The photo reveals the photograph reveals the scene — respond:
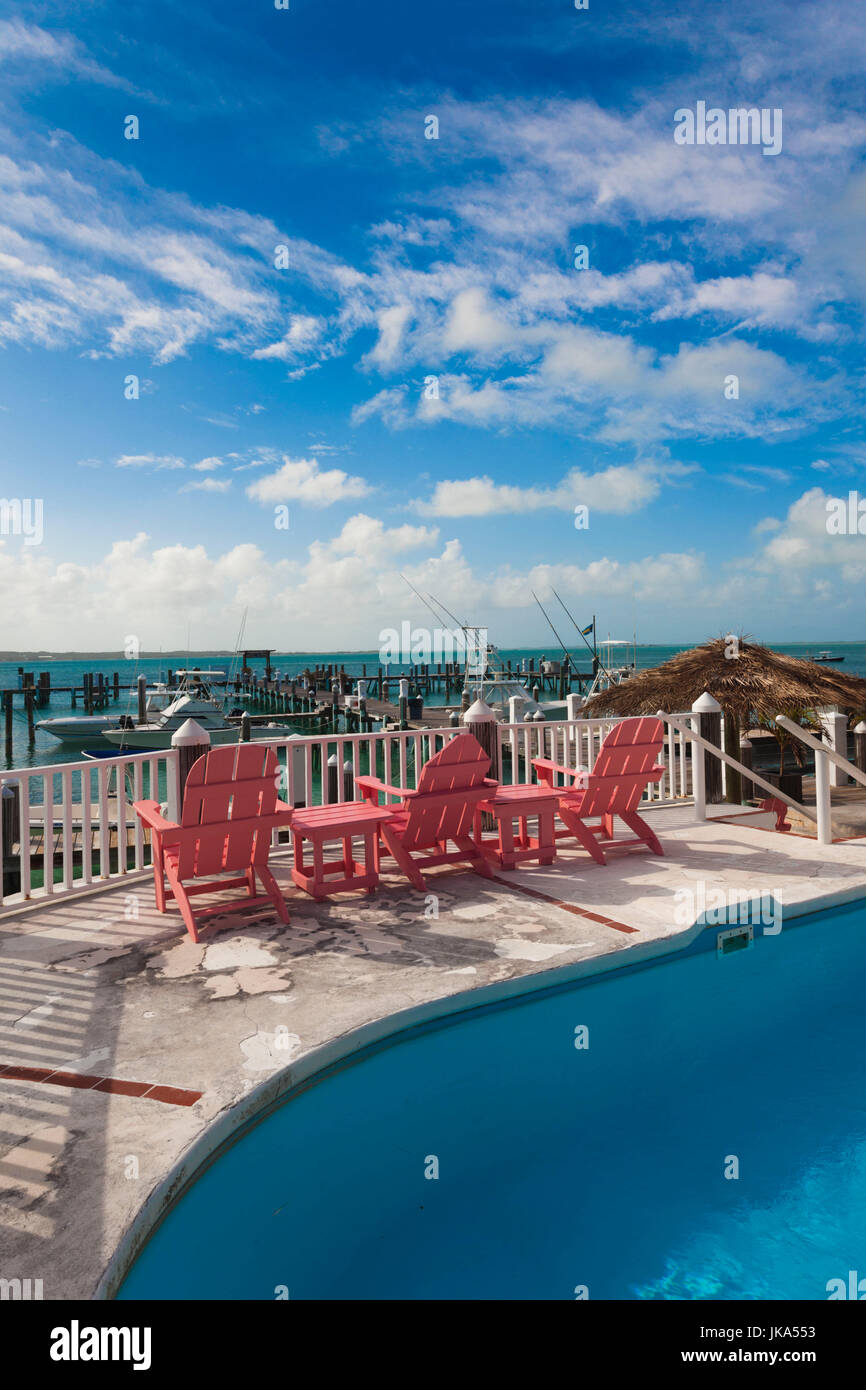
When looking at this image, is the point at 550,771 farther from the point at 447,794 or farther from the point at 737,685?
the point at 737,685

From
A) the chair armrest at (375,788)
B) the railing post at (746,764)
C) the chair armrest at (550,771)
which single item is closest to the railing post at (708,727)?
the railing post at (746,764)

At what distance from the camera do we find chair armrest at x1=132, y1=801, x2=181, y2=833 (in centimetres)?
483

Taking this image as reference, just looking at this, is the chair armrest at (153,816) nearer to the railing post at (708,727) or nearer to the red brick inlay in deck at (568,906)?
the red brick inlay in deck at (568,906)

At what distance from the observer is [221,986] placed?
12.7 feet

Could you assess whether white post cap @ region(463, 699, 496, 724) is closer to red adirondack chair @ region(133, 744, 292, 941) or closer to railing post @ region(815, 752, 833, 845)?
red adirondack chair @ region(133, 744, 292, 941)

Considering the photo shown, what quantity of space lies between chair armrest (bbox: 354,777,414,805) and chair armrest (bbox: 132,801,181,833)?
1.54 meters

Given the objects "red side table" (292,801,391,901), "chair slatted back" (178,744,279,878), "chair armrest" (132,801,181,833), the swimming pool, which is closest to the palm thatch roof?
"red side table" (292,801,391,901)

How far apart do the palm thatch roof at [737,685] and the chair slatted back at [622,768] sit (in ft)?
16.5

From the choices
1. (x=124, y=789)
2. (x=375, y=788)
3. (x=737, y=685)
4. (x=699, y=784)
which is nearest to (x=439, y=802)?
(x=375, y=788)

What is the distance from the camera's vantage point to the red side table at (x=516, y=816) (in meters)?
6.00

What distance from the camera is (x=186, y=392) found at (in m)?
15.6

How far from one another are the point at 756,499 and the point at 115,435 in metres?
22.9
